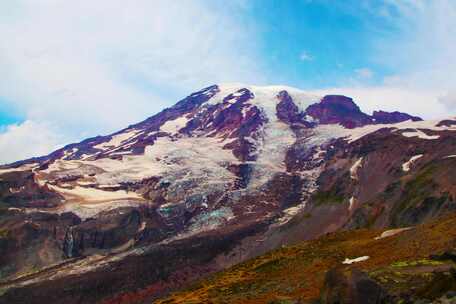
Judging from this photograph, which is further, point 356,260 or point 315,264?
point 315,264

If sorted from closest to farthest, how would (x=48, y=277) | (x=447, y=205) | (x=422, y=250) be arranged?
(x=422, y=250), (x=447, y=205), (x=48, y=277)

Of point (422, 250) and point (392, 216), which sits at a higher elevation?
point (422, 250)

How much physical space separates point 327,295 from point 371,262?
16.3 m

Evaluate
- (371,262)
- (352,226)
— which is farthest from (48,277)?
(371,262)

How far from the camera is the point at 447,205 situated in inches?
5251

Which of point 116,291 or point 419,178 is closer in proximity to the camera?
point 419,178

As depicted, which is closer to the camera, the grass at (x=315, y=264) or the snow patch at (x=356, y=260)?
the grass at (x=315, y=264)

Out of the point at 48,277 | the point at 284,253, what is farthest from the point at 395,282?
the point at 48,277

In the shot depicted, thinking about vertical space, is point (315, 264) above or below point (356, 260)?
below

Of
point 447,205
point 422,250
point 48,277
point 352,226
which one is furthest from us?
point 48,277

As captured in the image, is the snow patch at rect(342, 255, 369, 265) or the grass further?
the snow patch at rect(342, 255, 369, 265)

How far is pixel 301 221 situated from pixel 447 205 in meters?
60.8

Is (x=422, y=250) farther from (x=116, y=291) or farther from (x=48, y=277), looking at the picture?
(x=48, y=277)

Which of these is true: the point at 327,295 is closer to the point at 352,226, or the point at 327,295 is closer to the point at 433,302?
the point at 433,302
